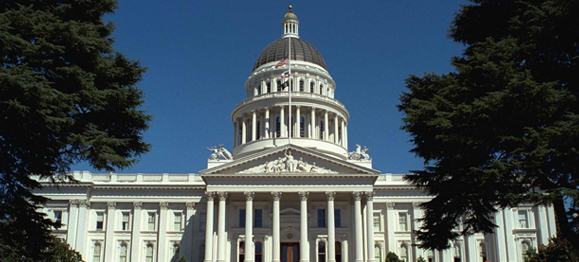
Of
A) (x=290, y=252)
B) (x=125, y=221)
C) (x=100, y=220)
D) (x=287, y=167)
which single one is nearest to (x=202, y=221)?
(x=125, y=221)

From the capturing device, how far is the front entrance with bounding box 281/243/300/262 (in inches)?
2061

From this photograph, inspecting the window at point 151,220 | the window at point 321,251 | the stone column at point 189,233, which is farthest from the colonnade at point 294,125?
the window at point 321,251

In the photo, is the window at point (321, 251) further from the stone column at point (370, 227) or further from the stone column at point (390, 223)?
the stone column at point (390, 223)

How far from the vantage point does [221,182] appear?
50.6m

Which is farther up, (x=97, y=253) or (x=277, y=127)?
(x=277, y=127)

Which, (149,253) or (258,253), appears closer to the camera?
(258,253)

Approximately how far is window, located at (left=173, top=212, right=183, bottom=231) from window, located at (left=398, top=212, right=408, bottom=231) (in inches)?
872

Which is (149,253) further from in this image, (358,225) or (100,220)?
(358,225)

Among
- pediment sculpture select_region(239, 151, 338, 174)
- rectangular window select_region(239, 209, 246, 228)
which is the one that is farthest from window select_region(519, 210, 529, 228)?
rectangular window select_region(239, 209, 246, 228)

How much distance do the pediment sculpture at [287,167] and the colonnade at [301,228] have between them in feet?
6.60

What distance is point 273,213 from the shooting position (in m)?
49.9

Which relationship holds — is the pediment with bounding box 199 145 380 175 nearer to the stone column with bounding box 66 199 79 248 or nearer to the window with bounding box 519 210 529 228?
the stone column with bounding box 66 199 79 248

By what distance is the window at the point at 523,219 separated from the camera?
56.3 metres

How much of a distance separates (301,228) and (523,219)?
77.2ft
